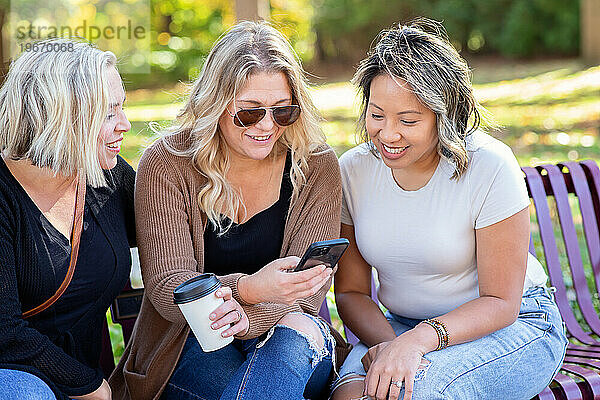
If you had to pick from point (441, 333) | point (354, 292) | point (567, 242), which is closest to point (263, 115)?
point (354, 292)

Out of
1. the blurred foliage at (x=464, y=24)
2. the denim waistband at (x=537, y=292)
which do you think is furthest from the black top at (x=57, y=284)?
the blurred foliage at (x=464, y=24)

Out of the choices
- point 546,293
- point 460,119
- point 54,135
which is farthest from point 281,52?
point 546,293

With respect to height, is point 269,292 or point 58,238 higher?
point 58,238

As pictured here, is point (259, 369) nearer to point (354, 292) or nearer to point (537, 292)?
point (354, 292)

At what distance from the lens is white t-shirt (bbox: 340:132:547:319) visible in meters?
2.83

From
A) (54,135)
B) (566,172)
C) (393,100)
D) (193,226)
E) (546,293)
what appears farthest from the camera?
(566,172)

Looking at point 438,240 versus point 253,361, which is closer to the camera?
point 253,361

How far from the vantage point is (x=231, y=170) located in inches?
121

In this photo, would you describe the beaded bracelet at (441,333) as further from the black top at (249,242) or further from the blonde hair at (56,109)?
the blonde hair at (56,109)

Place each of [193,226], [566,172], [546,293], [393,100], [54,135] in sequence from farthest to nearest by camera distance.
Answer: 1. [566,172]
2. [546,293]
3. [193,226]
4. [393,100]
5. [54,135]

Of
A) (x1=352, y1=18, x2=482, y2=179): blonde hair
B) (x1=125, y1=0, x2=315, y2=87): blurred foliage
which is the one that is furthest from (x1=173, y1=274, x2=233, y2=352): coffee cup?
(x1=125, y1=0, x2=315, y2=87): blurred foliage

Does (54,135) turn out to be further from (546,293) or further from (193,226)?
(546,293)

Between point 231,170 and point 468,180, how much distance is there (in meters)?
0.91

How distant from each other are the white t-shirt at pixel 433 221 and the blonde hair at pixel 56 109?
3.49ft
